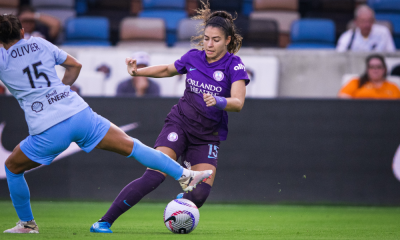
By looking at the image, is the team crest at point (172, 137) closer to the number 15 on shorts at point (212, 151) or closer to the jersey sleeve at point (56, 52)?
the number 15 on shorts at point (212, 151)

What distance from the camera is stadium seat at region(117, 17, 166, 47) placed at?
996cm

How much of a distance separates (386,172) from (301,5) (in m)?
5.76

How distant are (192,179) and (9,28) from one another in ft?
5.97

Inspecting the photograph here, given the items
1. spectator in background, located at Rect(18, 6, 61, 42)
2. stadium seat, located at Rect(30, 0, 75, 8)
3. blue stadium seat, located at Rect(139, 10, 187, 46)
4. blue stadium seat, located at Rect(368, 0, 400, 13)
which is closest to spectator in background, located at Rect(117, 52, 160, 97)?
spectator in background, located at Rect(18, 6, 61, 42)

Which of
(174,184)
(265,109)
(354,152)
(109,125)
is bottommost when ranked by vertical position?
(174,184)

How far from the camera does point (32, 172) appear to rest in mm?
7355

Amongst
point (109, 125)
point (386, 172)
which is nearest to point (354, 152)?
point (386, 172)

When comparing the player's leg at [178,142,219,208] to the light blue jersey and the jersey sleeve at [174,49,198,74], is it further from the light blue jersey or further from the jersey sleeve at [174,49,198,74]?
the light blue jersey

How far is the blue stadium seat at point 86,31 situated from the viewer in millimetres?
10109

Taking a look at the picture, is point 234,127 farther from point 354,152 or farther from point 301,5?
point 301,5

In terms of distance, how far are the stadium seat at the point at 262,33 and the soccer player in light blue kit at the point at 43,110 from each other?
652cm

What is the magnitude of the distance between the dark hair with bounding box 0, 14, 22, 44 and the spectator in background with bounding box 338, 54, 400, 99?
19.9 feet

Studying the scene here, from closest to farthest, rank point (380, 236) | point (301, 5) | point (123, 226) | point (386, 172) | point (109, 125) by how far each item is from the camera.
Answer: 1. point (109, 125)
2. point (380, 236)
3. point (123, 226)
4. point (386, 172)
5. point (301, 5)

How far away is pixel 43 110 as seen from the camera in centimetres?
366
